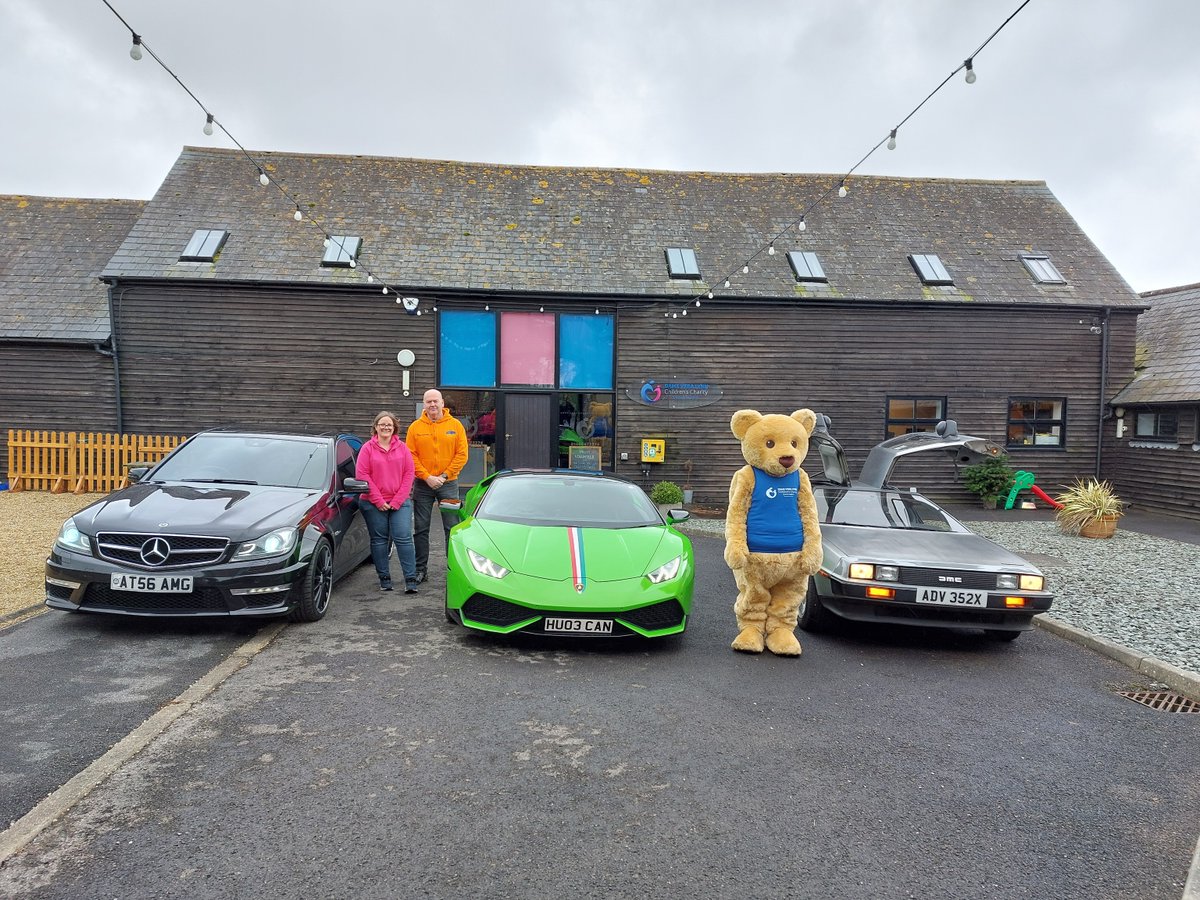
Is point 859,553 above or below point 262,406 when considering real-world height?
below

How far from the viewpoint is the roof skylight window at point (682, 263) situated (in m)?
15.0

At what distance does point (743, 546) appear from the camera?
17.0 ft

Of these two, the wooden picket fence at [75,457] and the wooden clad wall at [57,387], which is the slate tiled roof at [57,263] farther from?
the wooden picket fence at [75,457]

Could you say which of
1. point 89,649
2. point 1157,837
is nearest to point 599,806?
point 1157,837

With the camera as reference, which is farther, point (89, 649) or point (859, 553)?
point (859, 553)

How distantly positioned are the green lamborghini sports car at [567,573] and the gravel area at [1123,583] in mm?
3723

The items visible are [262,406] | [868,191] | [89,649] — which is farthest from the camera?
[868,191]

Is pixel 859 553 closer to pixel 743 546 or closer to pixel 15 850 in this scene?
pixel 743 546

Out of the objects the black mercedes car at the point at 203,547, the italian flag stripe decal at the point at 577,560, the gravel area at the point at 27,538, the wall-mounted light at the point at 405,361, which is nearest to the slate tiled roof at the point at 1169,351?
the italian flag stripe decal at the point at 577,560

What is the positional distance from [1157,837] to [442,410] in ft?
20.6

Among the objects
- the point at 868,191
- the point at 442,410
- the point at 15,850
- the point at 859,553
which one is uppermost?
the point at 868,191

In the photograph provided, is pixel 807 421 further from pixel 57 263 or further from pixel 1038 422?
pixel 57 263

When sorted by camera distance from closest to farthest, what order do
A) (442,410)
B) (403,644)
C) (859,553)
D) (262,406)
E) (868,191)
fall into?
(403,644) → (859,553) → (442,410) → (262,406) → (868,191)

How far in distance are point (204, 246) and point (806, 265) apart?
496 inches
